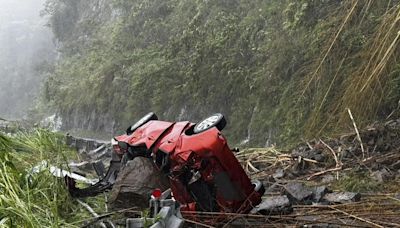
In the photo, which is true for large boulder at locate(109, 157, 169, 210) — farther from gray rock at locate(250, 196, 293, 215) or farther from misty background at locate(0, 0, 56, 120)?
misty background at locate(0, 0, 56, 120)

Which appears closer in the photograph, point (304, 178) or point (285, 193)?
point (285, 193)

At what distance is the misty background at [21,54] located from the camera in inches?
1822

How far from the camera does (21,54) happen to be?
6106 centimetres

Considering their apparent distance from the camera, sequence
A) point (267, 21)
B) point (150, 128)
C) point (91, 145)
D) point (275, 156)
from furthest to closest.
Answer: point (267, 21), point (91, 145), point (275, 156), point (150, 128)

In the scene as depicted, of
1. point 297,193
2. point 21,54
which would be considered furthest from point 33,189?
point 21,54

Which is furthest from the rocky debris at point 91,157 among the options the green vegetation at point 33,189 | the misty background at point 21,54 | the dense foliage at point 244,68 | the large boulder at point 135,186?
the misty background at point 21,54

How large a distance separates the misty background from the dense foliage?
612 inches

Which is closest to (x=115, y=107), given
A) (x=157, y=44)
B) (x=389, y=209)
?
(x=157, y=44)

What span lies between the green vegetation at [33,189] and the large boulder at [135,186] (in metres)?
0.25

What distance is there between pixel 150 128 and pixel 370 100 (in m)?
3.27

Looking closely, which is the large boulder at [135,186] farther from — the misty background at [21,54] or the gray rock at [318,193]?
the misty background at [21,54]

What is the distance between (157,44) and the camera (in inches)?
851

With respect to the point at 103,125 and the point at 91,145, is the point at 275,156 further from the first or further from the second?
the point at 103,125

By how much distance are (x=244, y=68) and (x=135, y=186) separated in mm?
11474
